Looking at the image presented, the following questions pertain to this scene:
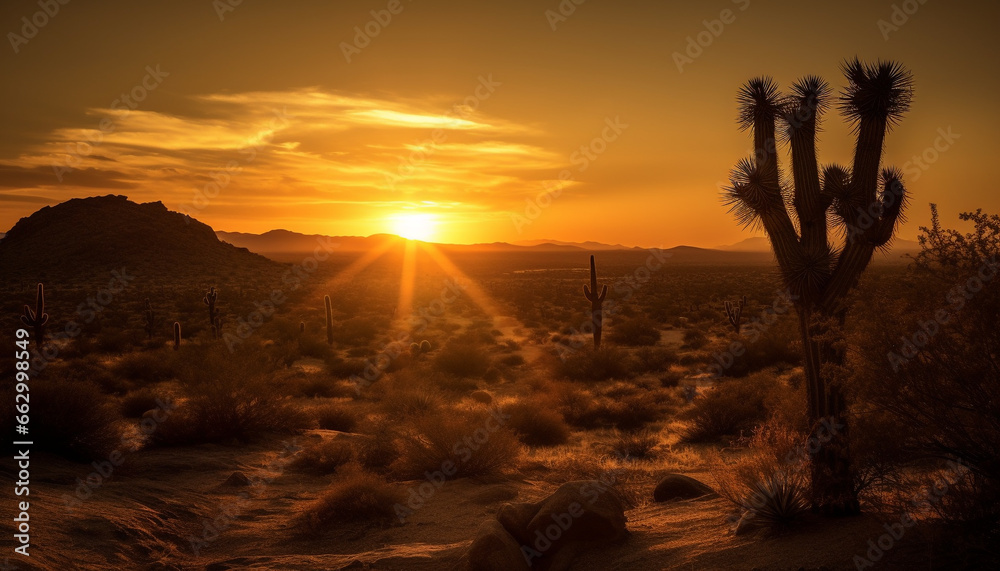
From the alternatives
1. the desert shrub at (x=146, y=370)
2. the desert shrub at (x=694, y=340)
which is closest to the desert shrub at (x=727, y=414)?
the desert shrub at (x=694, y=340)

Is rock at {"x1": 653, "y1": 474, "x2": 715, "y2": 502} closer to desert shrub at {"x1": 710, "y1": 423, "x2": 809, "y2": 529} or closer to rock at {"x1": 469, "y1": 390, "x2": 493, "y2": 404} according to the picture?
desert shrub at {"x1": 710, "y1": 423, "x2": 809, "y2": 529}

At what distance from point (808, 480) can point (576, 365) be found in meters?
15.0

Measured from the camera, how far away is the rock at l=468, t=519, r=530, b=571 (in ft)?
20.2

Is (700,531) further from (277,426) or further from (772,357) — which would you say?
(772,357)

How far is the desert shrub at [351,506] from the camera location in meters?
8.48

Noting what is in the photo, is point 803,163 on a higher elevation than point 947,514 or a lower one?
higher

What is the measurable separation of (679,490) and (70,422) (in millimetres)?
9489

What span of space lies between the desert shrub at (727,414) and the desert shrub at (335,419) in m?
8.14

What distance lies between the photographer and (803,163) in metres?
7.15

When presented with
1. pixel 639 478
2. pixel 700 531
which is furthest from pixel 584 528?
pixel 639 478

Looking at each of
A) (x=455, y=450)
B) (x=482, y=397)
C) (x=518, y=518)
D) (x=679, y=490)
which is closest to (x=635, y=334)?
(x=482, y=397)

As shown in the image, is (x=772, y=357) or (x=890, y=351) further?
(x=772, y=357)

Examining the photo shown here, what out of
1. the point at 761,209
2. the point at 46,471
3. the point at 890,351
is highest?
the point at 761,209

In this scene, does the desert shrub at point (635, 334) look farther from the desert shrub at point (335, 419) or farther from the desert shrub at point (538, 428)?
the desert shrub at point (335, 419)
